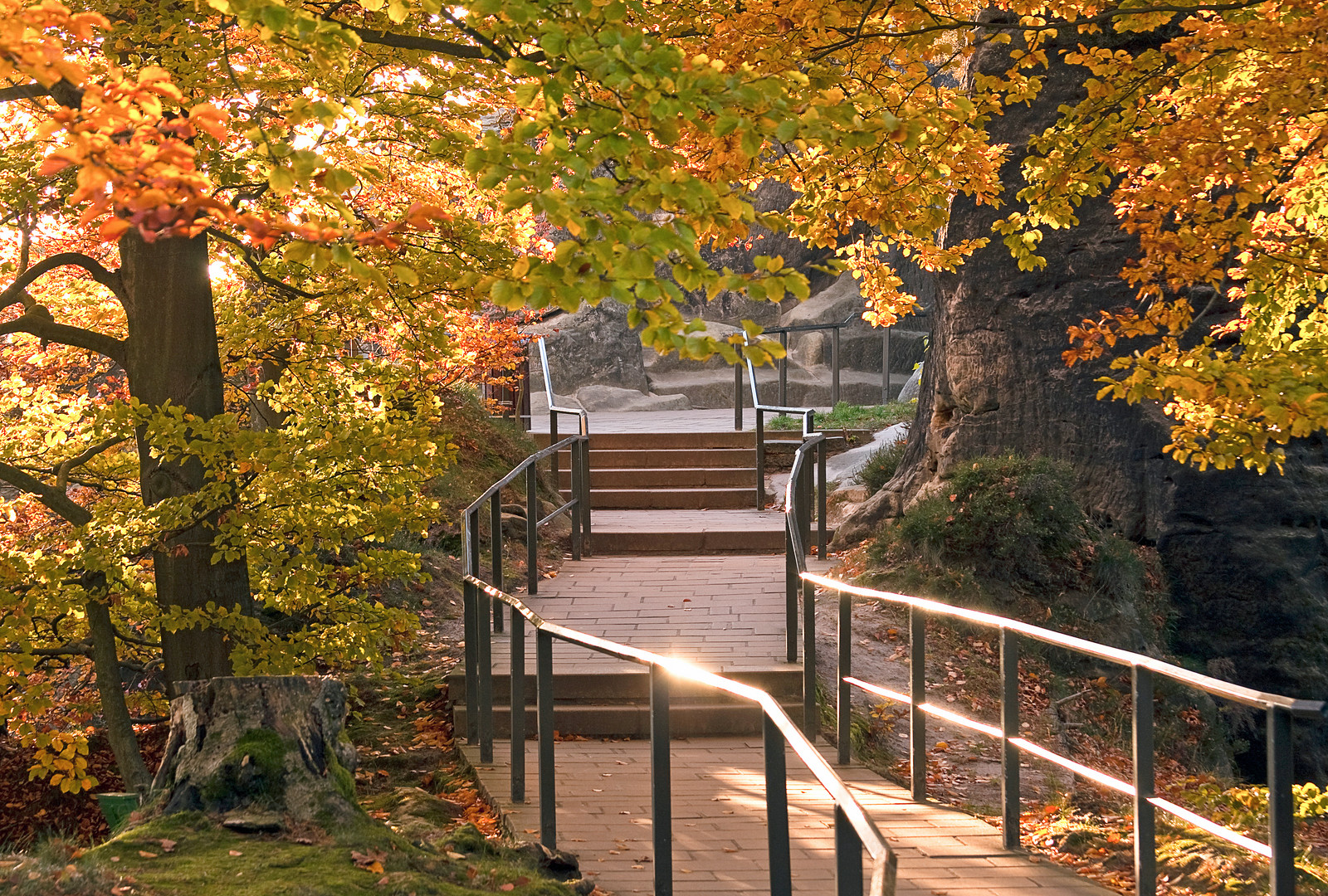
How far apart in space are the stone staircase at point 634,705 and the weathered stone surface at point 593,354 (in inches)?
659

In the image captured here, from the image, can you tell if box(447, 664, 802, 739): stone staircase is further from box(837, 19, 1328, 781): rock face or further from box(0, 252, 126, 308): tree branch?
box(837, 19, 1328, 781): rock face

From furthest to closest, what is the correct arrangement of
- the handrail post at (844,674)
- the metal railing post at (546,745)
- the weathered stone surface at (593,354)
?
the weathered stone surface at (593,354), the handrail post at (844,674), the metal railing post at (546,745)

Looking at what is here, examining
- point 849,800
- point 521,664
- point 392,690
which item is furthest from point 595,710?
point 849,800

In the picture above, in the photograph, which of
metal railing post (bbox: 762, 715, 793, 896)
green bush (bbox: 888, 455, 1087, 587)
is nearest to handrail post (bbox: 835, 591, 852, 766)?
metal railing post (bbox: 762, 715, 793, 896)

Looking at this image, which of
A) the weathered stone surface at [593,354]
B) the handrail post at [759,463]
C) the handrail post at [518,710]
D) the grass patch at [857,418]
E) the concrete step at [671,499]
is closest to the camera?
the handrail post at [518,710]

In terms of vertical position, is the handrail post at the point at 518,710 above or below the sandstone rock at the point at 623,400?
below

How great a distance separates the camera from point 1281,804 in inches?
122

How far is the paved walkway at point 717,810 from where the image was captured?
14.1 ft

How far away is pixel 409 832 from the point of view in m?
4.48

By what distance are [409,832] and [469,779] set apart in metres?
1.52

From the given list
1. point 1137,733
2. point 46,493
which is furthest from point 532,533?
point 1137,733

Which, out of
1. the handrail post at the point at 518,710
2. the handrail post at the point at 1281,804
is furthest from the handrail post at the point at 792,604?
the handrail post at the point at 1281,804

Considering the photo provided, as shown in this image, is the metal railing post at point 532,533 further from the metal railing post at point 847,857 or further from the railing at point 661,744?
the metal railing post at point 847,857

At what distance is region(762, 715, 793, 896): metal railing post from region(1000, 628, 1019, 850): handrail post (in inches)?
70.5
